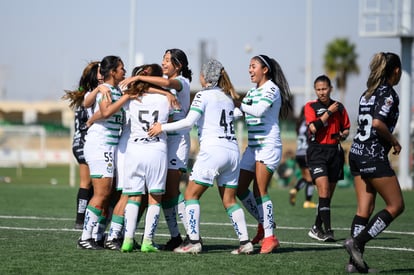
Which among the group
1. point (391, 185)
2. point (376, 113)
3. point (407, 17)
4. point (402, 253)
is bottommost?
point (402, 253)

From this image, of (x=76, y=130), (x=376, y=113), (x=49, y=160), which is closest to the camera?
(x=376, y=113)

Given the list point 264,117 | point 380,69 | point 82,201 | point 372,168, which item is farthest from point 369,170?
point 82,201

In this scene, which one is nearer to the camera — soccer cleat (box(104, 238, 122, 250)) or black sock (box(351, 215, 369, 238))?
black sock (box(351, 215, 369, 238))

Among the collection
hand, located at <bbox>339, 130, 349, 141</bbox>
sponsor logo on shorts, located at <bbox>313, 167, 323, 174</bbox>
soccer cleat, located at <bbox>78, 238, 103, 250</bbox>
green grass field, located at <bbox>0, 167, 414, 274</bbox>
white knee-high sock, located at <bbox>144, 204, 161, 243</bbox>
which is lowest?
green grass field, located at <bbox>0, 167, 414, 274</bbox>

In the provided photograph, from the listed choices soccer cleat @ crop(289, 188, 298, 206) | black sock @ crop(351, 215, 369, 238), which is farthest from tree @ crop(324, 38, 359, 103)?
black sock @ crop(351, 215, 369, 238)

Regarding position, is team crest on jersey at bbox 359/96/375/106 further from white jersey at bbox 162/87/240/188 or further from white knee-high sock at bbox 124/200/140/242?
white knee-high sock at bbox 124/200/140/242

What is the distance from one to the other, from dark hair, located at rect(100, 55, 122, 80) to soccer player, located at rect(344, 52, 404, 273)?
304cm

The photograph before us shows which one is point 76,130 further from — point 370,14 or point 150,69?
point 370,14

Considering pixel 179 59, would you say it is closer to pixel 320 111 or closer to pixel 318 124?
pixel 318 124

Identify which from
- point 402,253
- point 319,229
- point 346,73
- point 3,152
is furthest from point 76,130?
point 346,73

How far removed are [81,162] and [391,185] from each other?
5.55m

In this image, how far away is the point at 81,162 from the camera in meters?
12.6

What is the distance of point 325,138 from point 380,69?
4122 mm

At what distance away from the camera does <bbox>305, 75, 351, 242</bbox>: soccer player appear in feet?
40.6
